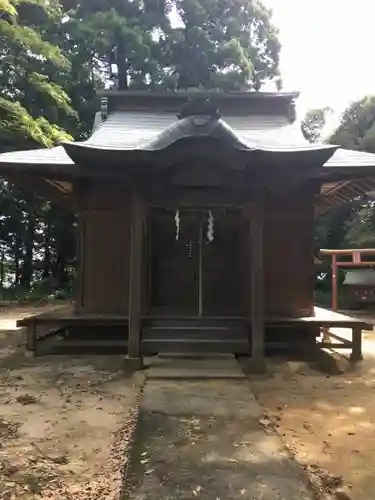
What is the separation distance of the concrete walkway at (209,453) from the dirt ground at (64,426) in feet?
0.62

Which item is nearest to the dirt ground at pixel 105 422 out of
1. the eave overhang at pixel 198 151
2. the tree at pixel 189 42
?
the eave overhang at pixel 198 151

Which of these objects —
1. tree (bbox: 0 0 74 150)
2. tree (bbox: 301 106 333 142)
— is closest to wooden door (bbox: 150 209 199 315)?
tree (bbox: 0 0 74 150)

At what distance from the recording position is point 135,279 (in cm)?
637

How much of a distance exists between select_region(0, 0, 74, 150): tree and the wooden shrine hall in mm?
2253

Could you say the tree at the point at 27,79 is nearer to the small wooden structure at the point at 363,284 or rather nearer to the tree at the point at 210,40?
the tree at the point at 210,40

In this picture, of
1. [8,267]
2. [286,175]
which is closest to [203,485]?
[286,175]

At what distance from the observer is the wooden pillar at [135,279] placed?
20.9 feet

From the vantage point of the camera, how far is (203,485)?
112 inches

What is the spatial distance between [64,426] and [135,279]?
2536 mm

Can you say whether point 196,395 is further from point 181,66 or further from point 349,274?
point 181,66

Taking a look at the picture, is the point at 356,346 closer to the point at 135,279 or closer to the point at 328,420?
the point at 328,420

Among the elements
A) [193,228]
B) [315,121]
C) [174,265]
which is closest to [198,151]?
[193,228]

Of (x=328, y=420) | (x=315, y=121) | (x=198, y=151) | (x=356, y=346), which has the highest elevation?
(x=315, y=121)

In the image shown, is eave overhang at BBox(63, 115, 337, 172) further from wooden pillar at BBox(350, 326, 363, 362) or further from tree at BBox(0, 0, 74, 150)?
tree at BBox(0, 0, 74, 150)
